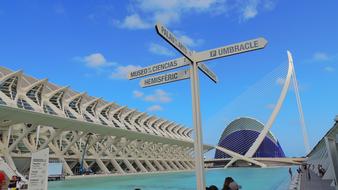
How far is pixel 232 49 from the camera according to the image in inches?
180

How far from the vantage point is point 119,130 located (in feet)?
126

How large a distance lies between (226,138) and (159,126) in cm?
3598

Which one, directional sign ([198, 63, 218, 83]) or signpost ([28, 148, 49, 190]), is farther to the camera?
signpost ([28, 148, 49, 190])

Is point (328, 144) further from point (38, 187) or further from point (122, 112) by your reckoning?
point (122, 112)

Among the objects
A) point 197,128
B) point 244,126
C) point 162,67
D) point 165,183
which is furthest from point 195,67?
point 244,126

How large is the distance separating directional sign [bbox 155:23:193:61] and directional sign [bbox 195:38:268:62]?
0.65 ft

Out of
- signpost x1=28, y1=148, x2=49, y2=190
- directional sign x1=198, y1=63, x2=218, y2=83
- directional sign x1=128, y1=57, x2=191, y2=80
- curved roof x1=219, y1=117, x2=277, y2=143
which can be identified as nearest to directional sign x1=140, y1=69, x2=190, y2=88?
directional sign x1=128, y1=57, x2=191, y2=80

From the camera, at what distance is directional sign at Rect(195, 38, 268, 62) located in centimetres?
439

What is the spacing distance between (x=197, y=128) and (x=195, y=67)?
0.93 meters

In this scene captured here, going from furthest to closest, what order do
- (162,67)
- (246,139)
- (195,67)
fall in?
(246,139) < (162,67) < (195,67)

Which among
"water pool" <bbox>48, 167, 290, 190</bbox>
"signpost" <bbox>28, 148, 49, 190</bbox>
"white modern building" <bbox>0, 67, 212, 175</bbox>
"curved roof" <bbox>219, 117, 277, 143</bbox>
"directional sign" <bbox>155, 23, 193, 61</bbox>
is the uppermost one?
"curved roof" <bbox>219, 117, 277, 143</bbox>

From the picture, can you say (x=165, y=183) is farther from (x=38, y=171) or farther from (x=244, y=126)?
(x=244, y=126)

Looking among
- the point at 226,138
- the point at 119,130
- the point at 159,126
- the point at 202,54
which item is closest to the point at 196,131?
the point at 202,54

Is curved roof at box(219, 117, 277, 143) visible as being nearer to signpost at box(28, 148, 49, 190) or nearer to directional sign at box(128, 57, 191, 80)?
signpost at box(28, 148, 49, 190)
